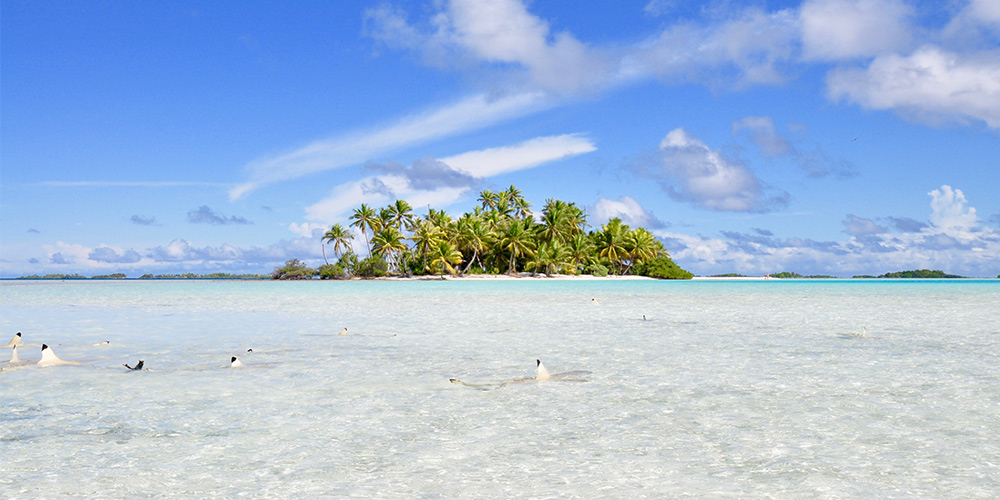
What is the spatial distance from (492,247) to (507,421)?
7482 cm

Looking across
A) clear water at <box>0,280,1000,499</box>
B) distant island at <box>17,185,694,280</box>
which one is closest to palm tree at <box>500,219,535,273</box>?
distant island at <box>17,185,694,280</box>

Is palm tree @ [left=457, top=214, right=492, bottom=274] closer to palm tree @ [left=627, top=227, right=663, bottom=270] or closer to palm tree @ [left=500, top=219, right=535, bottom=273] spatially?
palm tree @ [left=500, top=219, right=535, bottom=273]

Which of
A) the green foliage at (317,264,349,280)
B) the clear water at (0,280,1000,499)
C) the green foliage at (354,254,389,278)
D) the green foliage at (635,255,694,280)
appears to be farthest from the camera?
the green foliage at (635,255,694,280)

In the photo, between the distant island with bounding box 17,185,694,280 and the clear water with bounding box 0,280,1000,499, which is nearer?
the clear water with bounding box 0,280,1000,499

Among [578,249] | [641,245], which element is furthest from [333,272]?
[641,245]

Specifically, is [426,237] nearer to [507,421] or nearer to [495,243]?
[495,243]

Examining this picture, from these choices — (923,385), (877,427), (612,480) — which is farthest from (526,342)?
(612,480)

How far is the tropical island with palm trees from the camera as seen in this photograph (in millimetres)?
77438

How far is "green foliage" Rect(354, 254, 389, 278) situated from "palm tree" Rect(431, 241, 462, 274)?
7544mm

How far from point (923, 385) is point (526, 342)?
6.42 m

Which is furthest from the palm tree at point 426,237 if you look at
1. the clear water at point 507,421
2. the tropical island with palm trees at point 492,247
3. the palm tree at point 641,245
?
the clear water at point 507,421

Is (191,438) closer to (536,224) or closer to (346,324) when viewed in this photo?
(346,324)

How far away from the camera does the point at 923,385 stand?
308 inches

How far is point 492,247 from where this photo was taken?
265ft
